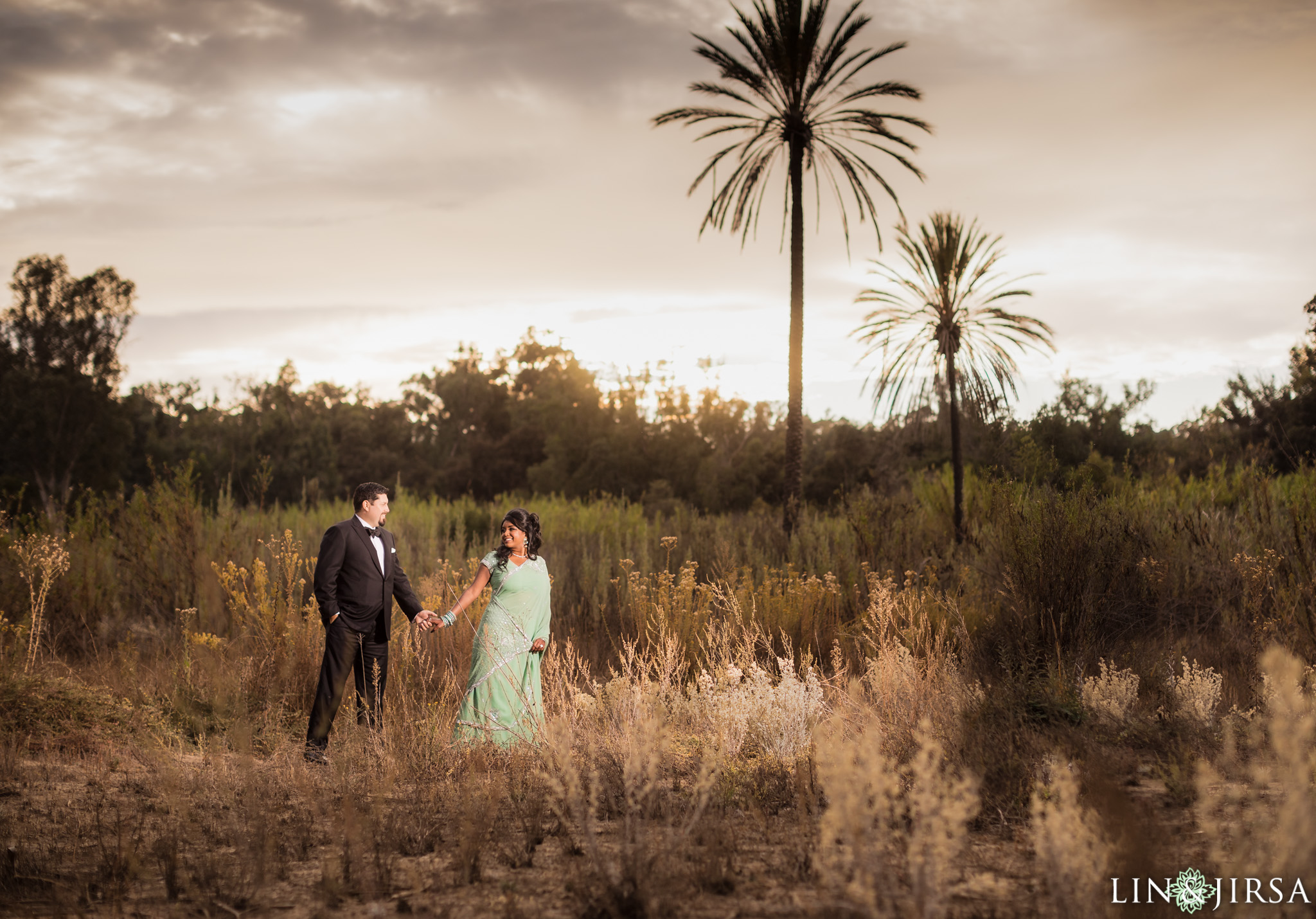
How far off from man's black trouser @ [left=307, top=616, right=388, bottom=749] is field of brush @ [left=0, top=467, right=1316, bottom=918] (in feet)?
0.63

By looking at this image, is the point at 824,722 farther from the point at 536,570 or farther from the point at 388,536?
the point at 388,536

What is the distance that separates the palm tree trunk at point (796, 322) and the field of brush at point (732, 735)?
393cm

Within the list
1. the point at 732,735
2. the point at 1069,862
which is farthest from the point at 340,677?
the point at 1069,862

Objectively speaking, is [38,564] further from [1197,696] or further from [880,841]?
[1197,696]

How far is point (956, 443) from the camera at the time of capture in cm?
1347

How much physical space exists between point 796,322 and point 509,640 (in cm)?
1053

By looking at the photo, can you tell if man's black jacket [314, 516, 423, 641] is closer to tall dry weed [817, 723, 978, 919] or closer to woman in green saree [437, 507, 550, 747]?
woman in green saree [437, 507, 550, 747]

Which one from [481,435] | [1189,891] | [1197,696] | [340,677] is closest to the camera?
[1189,891]

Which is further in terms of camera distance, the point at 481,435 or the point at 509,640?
the point at 481,435

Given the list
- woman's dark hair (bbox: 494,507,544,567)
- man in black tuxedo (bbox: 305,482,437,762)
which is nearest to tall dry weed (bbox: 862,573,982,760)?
woman's dark hair (bbox: 494,507,544,567)

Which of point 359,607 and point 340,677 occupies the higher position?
→ point 359,607

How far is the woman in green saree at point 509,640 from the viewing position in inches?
219

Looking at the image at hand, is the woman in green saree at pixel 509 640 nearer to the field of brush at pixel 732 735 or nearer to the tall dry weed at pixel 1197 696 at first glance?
the field of brush at pixel 732 735

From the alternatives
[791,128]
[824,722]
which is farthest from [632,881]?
[791,128]
